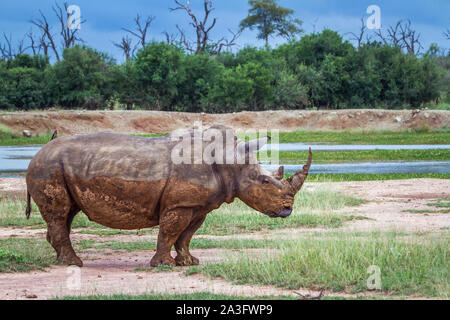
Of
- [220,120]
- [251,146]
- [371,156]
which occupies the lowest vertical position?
[371,156]

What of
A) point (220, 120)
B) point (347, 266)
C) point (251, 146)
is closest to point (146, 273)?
point (251, 146)

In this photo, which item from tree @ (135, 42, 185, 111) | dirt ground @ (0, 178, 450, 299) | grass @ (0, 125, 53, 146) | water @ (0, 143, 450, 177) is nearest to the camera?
dirt ground @ (0, 178, 450, 299)

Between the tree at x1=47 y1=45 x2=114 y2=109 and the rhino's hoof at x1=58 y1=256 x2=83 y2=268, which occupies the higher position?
the tree at x1=47 y1=45 x2=114 y2=109

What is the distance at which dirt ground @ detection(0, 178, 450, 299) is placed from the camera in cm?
685

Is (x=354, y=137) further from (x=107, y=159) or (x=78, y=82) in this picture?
(x=107, y=159)

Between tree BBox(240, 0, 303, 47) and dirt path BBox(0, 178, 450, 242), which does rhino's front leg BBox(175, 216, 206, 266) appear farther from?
tree BBox(240, 0, 303, 47)

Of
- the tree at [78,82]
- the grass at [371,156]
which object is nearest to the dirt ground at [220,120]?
the tree at [78,82]

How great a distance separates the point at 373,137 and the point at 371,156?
10.4 metres

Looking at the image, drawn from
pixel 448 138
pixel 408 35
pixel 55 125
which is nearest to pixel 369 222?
pixel 448 138

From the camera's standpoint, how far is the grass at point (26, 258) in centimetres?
808

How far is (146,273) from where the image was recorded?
25.9ft

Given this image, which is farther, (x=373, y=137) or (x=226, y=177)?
(x=373, y=137)

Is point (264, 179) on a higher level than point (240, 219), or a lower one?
higher

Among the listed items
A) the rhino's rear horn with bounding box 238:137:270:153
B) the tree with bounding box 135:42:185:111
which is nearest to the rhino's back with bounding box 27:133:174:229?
the rhino's rear horn with bounding box 238:137:270:153
